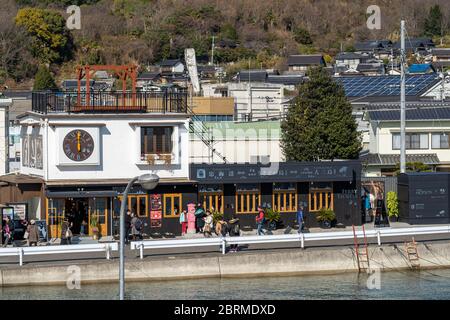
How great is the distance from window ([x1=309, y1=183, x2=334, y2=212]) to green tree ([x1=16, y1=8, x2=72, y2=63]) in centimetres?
7944

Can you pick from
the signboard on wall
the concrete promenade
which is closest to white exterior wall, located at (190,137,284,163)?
the signboard on wall

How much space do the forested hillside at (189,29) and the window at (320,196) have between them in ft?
240

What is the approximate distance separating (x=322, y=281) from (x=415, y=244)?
4251 mm

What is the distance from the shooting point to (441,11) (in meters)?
157

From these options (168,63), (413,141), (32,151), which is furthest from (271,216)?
(168,63)

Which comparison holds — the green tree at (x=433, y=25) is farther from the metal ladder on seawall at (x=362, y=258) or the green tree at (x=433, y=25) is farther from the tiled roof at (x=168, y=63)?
the metal ladder on seawall at (x=362, y=258)

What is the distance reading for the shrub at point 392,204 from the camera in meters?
45.1

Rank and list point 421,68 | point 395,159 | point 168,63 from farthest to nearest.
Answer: point 168,63
point 421,68
point 395,159

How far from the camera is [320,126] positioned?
63.2 metres

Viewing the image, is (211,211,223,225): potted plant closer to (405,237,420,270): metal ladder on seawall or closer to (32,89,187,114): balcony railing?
(32,89,187,114): balcony railing

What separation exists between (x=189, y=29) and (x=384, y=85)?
53.9m

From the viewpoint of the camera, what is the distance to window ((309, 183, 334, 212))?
146 feet

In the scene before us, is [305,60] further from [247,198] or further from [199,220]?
[199,220]

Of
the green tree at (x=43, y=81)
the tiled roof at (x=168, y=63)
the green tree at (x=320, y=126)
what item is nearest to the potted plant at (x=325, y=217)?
the green tree at (x=320, y=126)
